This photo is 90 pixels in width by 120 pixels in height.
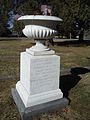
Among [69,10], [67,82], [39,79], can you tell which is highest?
[69,10]

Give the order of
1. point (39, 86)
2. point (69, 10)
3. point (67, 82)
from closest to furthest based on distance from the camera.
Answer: point (39, 86) → point (67, 82) → point (69, 10)

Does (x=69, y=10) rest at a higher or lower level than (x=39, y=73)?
higher

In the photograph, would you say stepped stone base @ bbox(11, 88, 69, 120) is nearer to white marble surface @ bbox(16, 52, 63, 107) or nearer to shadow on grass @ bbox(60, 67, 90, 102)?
white marble surface @ bbox(16, 52, 63, 107)

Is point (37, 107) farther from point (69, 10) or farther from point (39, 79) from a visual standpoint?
point (69, 10)

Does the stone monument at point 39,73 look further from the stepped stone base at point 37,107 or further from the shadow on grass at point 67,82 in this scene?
the shadow on grass at point 67,82

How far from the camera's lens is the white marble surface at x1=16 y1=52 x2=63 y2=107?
13.0ft

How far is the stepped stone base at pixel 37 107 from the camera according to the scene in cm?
383

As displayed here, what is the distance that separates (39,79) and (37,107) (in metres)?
0.56

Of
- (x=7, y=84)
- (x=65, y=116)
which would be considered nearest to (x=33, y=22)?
(x=65, y=116)

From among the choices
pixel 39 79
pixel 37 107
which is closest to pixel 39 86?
pixel 39 79

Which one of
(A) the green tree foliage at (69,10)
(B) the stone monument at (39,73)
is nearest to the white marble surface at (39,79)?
(B) the stone monument at (39,73)

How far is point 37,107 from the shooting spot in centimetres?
398

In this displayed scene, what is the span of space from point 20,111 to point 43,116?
1.54ft

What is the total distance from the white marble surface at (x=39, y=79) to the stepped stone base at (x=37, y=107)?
0.08 meters
